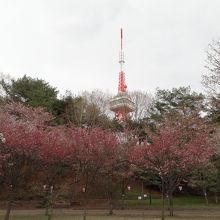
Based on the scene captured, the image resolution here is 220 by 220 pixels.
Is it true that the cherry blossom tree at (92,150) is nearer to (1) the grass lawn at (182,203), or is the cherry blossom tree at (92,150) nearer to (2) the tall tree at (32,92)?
(1) the grass lawn at (182,203)

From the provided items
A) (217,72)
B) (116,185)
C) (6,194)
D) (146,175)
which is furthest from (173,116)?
(217,72)

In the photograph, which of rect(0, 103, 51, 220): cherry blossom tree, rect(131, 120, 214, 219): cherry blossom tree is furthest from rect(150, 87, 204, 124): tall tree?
rect(0, 103, 51, 220): cherry blossom tree

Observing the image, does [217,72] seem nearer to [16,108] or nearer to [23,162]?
[23,162]

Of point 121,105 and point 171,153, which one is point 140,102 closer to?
point 121,105

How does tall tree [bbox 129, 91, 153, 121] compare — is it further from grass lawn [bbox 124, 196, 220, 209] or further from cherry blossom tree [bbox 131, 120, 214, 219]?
cherry blossom tree [bbox 131, 120, 214, 219]

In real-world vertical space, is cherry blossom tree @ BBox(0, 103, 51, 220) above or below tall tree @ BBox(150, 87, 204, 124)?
below

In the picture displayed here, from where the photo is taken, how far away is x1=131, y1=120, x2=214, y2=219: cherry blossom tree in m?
23.0

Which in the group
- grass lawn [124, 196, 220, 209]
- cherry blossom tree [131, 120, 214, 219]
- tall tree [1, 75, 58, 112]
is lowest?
grass lawn [124, 196, 220, 209]

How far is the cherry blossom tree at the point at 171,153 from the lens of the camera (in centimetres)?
2305

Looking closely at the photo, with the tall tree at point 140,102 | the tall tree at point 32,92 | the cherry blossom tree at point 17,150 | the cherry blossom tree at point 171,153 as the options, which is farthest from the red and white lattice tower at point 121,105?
the cherry blossom tree at point 17,150

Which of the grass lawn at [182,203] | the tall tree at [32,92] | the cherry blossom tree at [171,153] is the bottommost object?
the grass lawn at [182,203]

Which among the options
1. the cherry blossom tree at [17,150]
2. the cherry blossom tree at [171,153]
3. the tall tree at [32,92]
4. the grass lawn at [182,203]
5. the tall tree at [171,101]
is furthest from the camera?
the tall tree at [171,101]

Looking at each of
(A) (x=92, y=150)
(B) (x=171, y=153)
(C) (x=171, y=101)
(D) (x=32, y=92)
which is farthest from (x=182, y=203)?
(D) (x=32, y=92)

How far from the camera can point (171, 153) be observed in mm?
23391
